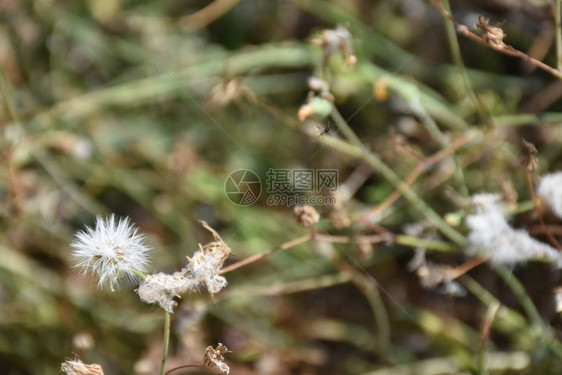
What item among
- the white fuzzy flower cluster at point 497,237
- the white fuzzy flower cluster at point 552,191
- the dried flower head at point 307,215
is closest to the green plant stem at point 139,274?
the dried flower head at point 307,215

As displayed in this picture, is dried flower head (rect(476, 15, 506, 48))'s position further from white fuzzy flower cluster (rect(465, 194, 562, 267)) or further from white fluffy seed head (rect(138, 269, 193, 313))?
white fluffy seed head (rect(138, 269, 193, 313))

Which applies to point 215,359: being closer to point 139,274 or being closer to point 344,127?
point 139,274

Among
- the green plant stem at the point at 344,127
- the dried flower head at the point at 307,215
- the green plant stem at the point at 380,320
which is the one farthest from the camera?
the green plant stem at the point at 380,320

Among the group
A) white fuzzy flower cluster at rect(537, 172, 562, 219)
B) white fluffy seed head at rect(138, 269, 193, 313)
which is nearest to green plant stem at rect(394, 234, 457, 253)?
white fuzzy flower cluster at rect(537, 172, 562, 219)

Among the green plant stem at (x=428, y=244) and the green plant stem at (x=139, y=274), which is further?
the green plant stem at (x=428, y=244)

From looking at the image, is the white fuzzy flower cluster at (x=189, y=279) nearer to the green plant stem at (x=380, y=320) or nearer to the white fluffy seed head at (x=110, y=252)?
the white fluffy seed head at (x=110, y=252)

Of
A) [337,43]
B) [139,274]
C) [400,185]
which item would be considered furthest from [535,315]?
[139,274]
